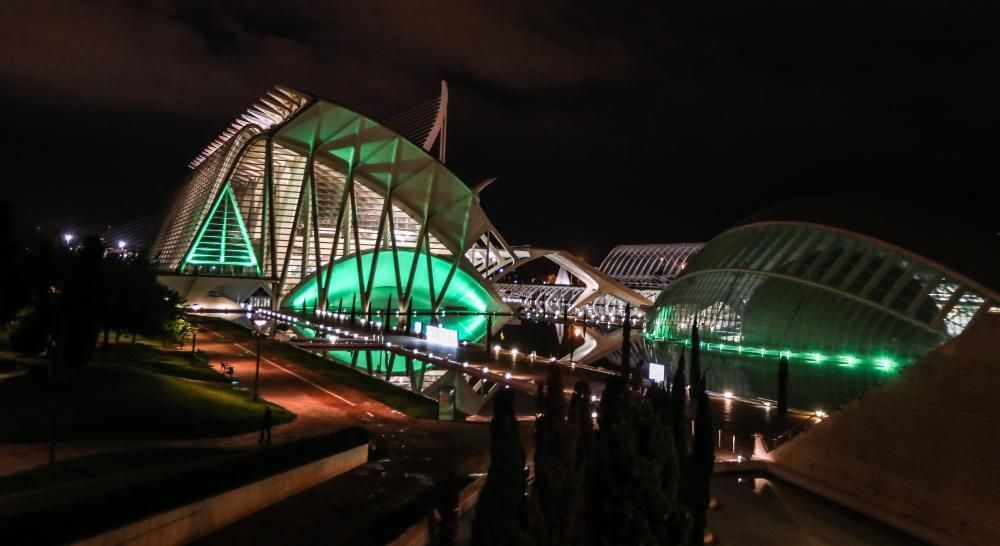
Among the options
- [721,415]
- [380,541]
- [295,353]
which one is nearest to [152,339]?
[295,353]

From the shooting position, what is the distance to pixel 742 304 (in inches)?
1550

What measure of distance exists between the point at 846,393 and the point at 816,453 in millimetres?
10816

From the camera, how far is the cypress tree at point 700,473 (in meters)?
10.8

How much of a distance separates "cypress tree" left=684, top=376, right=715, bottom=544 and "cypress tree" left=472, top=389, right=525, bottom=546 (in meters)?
3.64

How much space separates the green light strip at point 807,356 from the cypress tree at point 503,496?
2223 centimetres

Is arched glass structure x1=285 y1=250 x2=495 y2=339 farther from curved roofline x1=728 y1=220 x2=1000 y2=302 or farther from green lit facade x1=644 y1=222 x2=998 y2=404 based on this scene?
curved roofline x1=728 y1=220 x2=1000 y2=302

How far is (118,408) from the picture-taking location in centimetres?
1802

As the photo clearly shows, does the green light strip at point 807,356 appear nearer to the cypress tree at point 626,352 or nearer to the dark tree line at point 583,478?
the cypress tree at point 626,352

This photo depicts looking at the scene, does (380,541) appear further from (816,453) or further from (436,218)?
(436,218)

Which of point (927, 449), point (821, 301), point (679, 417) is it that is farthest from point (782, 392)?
point (821, 301)

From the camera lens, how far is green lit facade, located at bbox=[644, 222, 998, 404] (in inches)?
1195

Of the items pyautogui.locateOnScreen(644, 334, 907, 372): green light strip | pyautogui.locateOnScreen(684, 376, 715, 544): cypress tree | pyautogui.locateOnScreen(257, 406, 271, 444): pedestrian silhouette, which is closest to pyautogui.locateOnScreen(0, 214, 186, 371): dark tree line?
pyautogui.locateOnScreen(257, 406, 271, 444): pedestrian silhouette

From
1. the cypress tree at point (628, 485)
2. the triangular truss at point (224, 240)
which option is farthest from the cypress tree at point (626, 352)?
the triangular truss at point (224, 240)

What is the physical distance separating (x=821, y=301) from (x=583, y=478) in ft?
96.9
